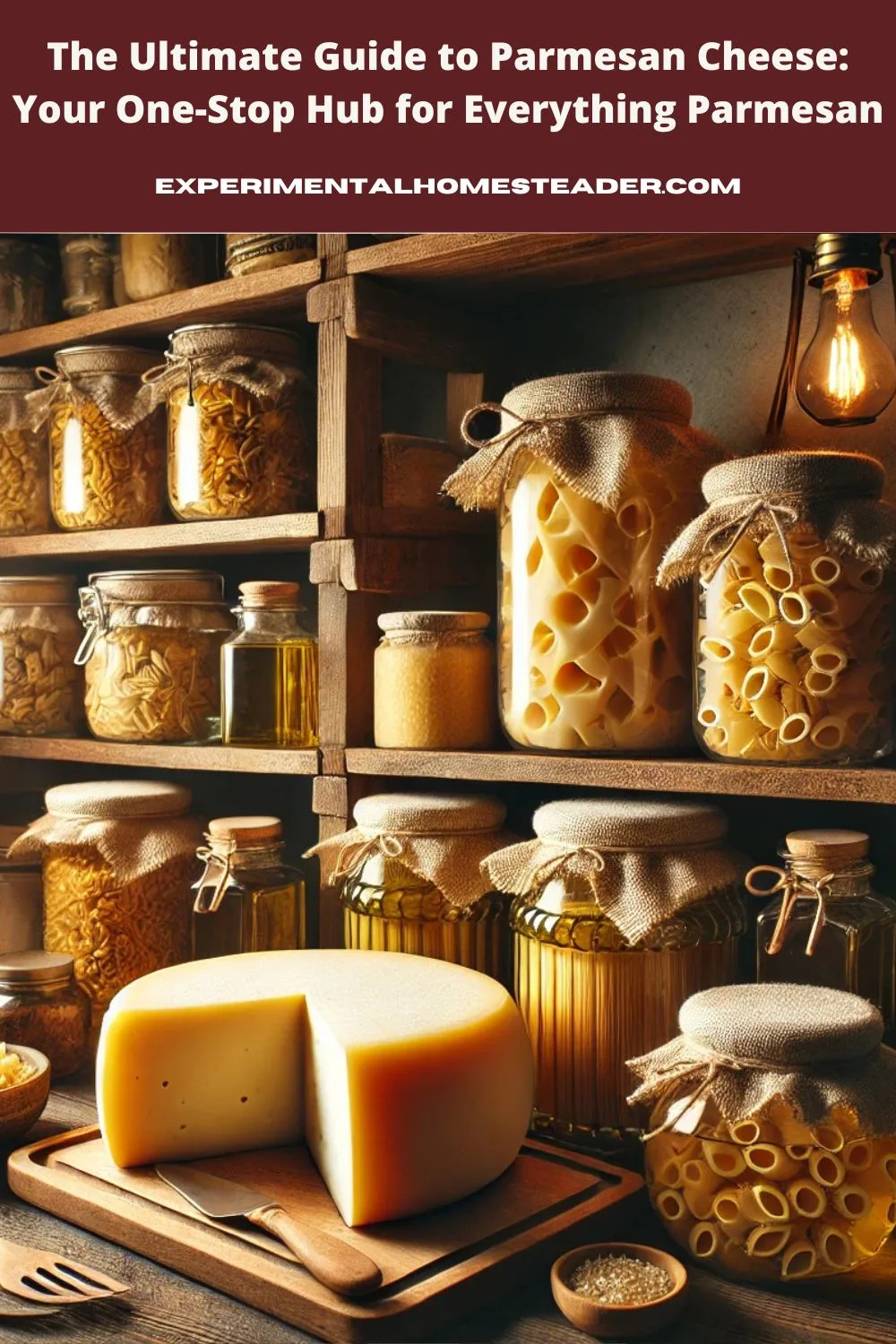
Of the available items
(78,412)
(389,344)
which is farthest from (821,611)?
(78,412)

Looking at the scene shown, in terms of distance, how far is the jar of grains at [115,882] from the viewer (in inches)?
54.6

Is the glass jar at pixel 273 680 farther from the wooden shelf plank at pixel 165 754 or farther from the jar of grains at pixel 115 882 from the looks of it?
the jar of grains at pixel 115 882

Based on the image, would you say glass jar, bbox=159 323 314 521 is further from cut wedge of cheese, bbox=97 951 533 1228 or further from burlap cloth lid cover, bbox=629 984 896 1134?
burlap cloth lid cover, bbox=629 984 896 1134

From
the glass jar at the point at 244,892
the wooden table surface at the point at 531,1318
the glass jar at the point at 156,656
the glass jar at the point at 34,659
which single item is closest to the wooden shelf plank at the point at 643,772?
the glass jar at the point at 244,892

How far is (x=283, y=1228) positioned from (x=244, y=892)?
0.46m

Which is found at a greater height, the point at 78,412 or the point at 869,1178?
the point at 78,412

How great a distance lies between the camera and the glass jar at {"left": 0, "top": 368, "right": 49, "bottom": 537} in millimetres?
1558

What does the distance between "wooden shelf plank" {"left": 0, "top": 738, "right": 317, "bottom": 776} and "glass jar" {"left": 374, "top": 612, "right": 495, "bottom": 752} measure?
13cm

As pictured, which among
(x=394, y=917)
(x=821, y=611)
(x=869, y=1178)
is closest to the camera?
(x=869, y=1178)

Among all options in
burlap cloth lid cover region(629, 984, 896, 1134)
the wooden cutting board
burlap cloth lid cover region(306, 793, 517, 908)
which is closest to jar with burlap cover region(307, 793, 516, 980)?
burlap cloth lid cover region(306, 793, 517, 908)

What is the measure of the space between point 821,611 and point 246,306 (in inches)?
28.8

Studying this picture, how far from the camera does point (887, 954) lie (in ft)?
3.57
